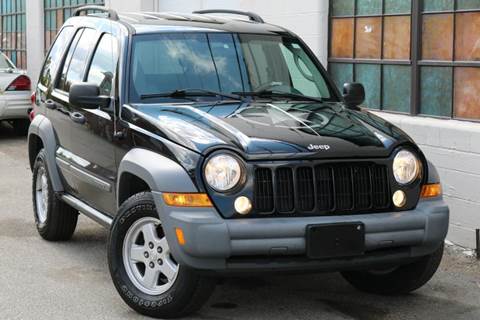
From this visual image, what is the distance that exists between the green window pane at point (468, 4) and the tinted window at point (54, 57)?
334 cm

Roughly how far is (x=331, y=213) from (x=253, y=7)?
6.11m

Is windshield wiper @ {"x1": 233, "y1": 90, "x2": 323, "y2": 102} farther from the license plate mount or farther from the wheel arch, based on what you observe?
the wheel arch

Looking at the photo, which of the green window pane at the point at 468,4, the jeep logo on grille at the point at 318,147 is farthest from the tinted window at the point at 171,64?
the green window pane at the point at 468,4

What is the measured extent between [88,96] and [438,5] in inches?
138

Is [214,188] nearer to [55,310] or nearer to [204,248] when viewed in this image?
[204,248]

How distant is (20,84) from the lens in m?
14.9

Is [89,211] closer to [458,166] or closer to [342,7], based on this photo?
[458,166]

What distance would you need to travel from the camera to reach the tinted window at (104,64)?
21.3 ft

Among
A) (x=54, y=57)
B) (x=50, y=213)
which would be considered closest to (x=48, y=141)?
(x=50, y=213)

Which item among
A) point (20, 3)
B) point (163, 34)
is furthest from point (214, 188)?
point (20, 3)

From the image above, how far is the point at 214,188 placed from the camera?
5113mm

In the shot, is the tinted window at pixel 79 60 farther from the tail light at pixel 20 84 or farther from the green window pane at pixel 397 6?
the tail light at pixel 20 84

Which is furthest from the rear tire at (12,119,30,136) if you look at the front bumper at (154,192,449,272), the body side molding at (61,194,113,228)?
the front bumper at (154,192,449,272)

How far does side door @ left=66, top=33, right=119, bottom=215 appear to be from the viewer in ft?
20.5
